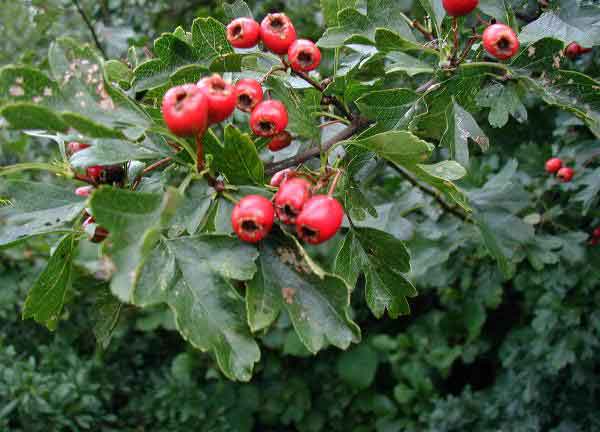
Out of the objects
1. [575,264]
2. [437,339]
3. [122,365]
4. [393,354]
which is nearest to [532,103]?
[575,264]

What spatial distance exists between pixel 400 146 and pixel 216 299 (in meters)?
0.35

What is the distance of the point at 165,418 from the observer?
2.59 meters

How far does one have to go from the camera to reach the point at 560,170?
1.86 meters

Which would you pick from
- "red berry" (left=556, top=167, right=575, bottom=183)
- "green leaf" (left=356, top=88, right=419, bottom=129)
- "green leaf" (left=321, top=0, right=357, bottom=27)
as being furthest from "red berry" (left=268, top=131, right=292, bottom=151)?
"red berry" (left=556, top=167, right=575, bottom=183)

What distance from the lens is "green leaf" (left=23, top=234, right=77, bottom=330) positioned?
2.95ft

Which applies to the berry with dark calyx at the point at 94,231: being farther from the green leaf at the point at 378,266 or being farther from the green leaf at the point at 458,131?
the green leaf at the point at 458,131

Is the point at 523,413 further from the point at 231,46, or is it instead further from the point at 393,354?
the point at 231,46

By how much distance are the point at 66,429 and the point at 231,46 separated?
6.01ft

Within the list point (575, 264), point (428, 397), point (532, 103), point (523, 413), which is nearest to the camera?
point (575, 264)

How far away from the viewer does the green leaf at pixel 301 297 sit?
800mm

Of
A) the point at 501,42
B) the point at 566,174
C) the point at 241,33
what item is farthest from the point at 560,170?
the point at 241,33

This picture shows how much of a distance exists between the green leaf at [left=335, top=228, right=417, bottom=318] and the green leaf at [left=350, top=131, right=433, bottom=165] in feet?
0.58

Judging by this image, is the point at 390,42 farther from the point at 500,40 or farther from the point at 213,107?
the point at 213,107

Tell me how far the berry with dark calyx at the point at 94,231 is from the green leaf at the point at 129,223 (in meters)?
0.18
